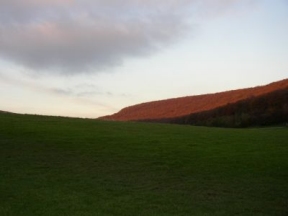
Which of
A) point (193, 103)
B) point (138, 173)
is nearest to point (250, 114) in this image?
point (193, 103)

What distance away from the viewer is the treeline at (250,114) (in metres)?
51.5

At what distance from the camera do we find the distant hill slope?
205 ft

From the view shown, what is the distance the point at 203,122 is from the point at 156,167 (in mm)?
37994

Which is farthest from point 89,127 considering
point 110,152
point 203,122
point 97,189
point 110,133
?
point 203,122

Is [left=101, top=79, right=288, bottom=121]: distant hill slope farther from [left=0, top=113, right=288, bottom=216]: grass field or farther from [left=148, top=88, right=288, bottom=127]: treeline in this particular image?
[left=0, top=113, right=288, bottom=216]: grass field

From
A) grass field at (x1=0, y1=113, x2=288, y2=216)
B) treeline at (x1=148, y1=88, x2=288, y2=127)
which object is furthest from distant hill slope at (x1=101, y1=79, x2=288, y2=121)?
grass field at (x1=0, y1=113, x2=288, y2=216)

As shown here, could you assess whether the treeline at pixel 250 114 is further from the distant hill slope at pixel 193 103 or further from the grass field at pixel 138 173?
the grass field at pixel 138 173

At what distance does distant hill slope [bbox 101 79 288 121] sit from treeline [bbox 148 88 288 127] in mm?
2285

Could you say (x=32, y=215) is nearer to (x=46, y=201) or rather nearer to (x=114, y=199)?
(x=46, y=201)

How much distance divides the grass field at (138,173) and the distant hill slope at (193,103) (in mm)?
35541

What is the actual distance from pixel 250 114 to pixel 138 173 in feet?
122

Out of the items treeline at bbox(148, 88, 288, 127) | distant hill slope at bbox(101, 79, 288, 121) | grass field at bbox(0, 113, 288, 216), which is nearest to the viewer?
grass field at bbox(0, 113, 288, 216)

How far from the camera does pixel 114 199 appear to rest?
1346cm

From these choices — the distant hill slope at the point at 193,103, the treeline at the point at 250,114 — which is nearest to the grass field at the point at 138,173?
the treeline at the point at 250,114
